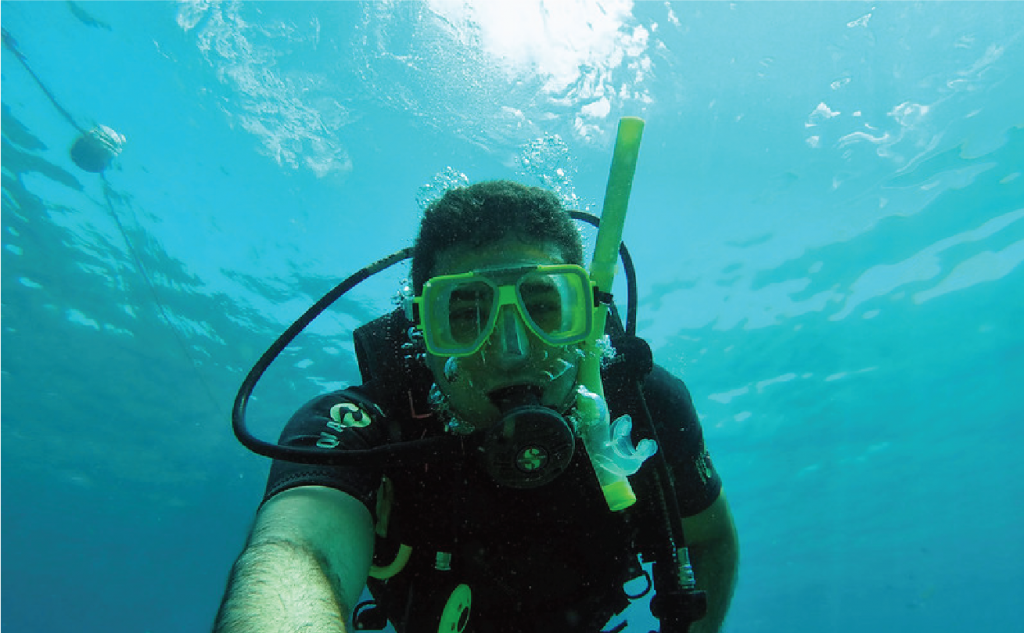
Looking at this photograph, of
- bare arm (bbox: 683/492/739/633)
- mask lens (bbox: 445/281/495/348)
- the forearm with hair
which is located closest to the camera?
the forearm with hair

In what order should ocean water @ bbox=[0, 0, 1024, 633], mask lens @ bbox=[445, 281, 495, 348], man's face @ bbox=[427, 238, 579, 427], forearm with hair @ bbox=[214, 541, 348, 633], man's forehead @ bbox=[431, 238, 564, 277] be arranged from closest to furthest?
forearm with hair @ bbox=[214, 541, 348, 633], man's face @ bbox=[427, 238, 579, 427], mask lens @ bbox=[445, 281, 495, 348], man's forehead @ bbox=[431, 238, 564, 277], ocean water @ bbox=[0, 0, 1024, 633]

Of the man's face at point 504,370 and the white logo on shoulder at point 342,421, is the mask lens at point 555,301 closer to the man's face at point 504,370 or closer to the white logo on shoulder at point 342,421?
the man's face at point 504,370

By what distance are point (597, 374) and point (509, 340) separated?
0.59 meters

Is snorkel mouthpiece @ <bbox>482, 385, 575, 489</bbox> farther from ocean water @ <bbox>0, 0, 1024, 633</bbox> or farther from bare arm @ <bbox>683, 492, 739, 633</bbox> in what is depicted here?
ocean water @ <bbox>0, 0, 1024, 633</bbox>

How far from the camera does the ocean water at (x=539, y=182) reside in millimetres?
11094

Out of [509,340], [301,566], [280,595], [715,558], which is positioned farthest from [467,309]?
[715,558]

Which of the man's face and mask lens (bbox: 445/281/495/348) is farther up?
mask lens (bbox: 445/281/495/348)

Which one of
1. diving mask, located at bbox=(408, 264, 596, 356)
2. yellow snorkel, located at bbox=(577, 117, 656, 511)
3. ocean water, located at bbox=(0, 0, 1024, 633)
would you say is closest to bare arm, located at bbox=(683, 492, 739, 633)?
yellow snorkel, located at bbox=(577, 117, 656, 511)

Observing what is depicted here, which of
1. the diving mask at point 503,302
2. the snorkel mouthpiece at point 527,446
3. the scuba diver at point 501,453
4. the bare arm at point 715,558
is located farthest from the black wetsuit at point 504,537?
the bare arm at point 715,558

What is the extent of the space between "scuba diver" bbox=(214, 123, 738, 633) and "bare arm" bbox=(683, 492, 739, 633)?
0.03 meters

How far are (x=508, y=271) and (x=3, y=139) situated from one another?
18.9 m

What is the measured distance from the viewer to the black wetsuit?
3.15 m

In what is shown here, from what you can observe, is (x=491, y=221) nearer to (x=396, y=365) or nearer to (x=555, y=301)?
(x=555, y=301)

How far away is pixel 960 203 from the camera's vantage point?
1509cm
